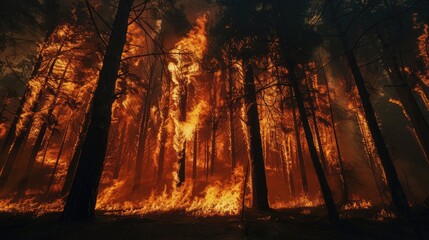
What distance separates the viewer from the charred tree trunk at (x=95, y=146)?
523 centimetres

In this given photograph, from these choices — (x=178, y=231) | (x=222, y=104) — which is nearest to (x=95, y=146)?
(x=178, y=231)

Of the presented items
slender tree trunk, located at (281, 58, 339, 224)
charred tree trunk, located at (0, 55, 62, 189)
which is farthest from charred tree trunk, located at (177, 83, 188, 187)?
slender tree trunk, located at (281, 58, 339, 224)

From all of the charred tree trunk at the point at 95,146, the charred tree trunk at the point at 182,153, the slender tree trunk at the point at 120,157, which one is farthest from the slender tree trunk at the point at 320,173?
the slender tree trunk at the point at 120,157

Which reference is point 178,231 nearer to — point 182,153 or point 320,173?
point 320,173

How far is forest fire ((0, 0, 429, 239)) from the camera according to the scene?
695 centimetres

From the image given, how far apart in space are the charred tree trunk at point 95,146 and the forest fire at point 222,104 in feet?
0.10

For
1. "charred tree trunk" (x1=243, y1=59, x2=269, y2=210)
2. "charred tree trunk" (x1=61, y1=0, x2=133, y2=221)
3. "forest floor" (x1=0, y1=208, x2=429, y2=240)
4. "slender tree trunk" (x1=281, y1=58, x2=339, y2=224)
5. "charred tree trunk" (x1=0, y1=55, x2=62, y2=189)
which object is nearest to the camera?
"forest floor" (x1=0, y1=208, x2=429, y2=240)

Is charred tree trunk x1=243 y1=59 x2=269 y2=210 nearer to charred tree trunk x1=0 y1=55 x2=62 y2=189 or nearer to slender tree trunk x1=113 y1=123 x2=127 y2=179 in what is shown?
charred tree trunk x1=0 y1=55 x2=62 y2=189

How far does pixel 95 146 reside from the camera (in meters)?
5.73

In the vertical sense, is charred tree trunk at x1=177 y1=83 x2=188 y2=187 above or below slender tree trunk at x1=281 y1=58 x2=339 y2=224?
above

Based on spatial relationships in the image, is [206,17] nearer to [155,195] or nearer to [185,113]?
[185,113]

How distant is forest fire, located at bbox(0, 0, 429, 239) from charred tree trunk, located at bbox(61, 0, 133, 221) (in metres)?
0.03

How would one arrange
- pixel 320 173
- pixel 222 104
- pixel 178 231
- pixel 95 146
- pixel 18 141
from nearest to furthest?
pixel 178 231 < pixel 95 146 < pixel 320 173 < pixel 18 141 < pixel 222 104

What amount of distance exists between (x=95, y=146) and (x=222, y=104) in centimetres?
1691
